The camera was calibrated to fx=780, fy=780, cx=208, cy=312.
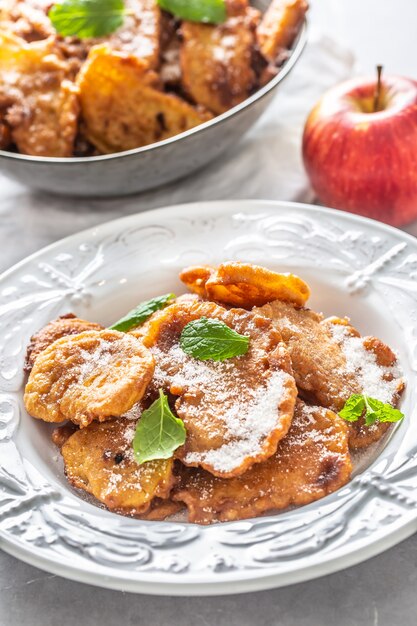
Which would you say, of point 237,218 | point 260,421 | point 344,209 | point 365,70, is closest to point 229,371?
point 260,421

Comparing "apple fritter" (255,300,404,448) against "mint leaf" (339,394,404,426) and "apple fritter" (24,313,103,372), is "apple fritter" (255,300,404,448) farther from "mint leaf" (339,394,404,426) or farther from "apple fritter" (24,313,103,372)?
"apple fritter" (24,313,103,372)

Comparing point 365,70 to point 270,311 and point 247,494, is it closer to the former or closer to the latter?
point 270,311

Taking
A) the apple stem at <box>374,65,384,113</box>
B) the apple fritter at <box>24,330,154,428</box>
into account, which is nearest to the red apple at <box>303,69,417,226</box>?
the apple stem at <box>374,65,384,113</box>

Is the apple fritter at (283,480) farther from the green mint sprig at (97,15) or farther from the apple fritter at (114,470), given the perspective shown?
the green mint sprig at (97,15)

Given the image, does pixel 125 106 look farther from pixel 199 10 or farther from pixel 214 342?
pixel 214 342

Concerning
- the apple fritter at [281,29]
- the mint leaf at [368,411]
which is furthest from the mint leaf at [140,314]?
the apple fritter at [281,29]

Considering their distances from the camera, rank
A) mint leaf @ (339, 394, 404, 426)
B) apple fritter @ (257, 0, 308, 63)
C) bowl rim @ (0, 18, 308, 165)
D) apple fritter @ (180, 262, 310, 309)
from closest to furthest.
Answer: mint leaf @ (339, 394, 404, 426) < apple fritter @ (180, 262, 310, 309) < bowl rim @ (0, 18, 308, 165) < apple fritter @ (257, 0, 308, 63)

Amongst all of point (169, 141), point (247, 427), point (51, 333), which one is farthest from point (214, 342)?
point (169, 141)
